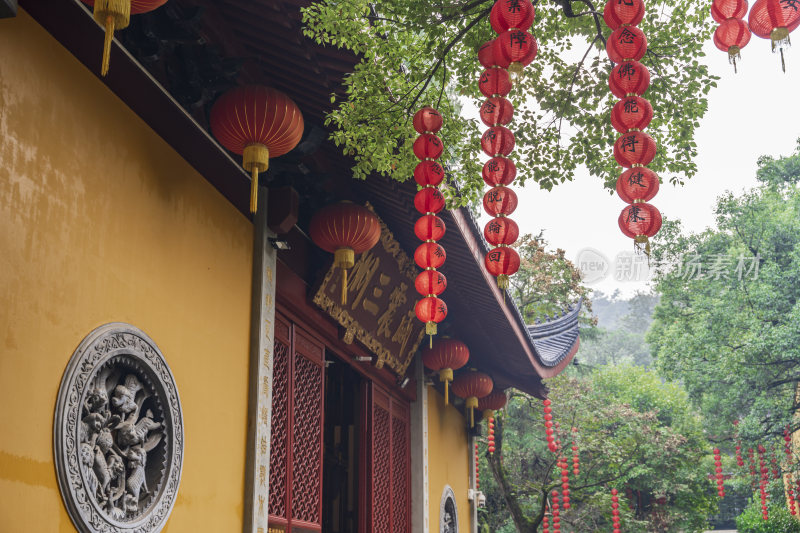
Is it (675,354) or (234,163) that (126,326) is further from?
(675,354)

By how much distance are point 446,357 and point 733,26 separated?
4.77 m

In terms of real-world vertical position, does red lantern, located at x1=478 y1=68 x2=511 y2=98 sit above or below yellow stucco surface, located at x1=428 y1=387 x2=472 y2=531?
above

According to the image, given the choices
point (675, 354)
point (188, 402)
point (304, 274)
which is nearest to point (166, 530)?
point (188, 402)

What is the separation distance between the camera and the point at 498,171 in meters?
3.94

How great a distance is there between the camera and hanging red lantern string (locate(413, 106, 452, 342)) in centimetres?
407

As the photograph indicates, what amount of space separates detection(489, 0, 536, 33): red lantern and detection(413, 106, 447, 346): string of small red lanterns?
718 mm

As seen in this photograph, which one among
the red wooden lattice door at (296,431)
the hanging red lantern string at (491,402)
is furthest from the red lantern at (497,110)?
the hanging red lantern string at (491,402)

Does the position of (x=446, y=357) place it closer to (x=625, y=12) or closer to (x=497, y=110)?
(x=497, y=110)

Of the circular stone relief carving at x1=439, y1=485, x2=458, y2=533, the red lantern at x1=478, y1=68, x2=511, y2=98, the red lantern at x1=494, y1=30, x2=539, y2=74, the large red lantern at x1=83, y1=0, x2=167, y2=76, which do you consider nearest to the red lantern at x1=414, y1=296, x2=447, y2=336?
the red lantern at x1=478, y1=68, x2=511, y2=98

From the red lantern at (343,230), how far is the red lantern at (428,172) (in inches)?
30.2

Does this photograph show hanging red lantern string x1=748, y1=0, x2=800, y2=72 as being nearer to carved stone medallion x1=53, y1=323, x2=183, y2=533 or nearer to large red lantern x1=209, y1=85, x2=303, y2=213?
large red lantern x1=209, y1=85, x2=303, y2=213

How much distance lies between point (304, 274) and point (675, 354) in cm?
1281

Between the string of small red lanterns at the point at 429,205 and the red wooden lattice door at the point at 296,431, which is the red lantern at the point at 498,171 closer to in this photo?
the string of small red lanterns at the point at 429,205

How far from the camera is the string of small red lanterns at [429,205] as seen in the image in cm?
407
